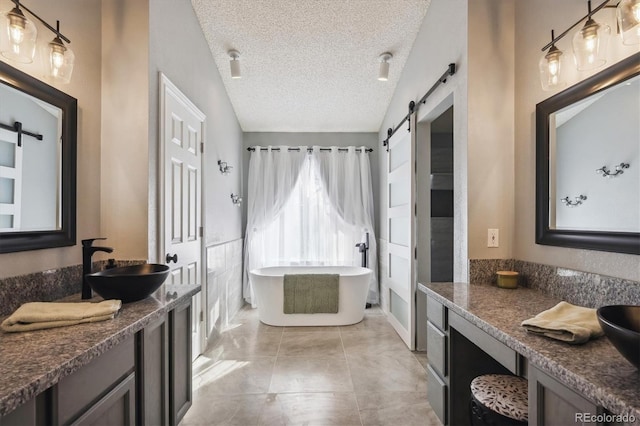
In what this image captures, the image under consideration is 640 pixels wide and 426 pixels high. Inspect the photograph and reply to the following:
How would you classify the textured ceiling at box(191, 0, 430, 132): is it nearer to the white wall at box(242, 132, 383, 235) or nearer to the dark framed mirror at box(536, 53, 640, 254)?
the white wall at box(242, 132, 383, 235)

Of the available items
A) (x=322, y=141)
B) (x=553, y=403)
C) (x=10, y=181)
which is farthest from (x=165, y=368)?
(x=322, y=141)

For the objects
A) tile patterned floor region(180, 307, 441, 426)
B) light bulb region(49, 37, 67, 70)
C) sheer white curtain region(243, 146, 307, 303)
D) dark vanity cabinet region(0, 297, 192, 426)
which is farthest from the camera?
sheer white curtain region(243, 146, 307, 303)

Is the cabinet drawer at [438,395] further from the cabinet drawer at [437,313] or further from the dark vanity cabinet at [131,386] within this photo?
the dark vanity cabinet at [131,386]

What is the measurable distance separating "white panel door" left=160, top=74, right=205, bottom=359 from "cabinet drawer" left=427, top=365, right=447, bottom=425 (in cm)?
184

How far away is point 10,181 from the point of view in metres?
1.39

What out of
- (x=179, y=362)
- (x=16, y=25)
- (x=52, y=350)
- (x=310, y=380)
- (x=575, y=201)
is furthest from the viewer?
(x=310, y=380)

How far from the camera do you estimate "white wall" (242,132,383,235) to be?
4953 millimetres

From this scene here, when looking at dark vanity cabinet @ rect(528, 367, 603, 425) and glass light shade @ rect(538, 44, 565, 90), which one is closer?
dark vanity cabinet @ rect(528, 367, 603, 425)

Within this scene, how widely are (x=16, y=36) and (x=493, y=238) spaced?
2581mm

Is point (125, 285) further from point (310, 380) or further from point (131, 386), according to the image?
point (310, 380)

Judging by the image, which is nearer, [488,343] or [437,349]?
[488,343]

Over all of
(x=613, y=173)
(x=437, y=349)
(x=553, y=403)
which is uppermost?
(x=613, y=173)

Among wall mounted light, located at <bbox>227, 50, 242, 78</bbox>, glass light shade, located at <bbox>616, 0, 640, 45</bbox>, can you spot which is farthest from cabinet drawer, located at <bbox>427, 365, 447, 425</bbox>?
wall mounted light, located at <bbox>227, 50, 242, 78</bbox>

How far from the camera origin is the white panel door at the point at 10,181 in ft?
4.43
